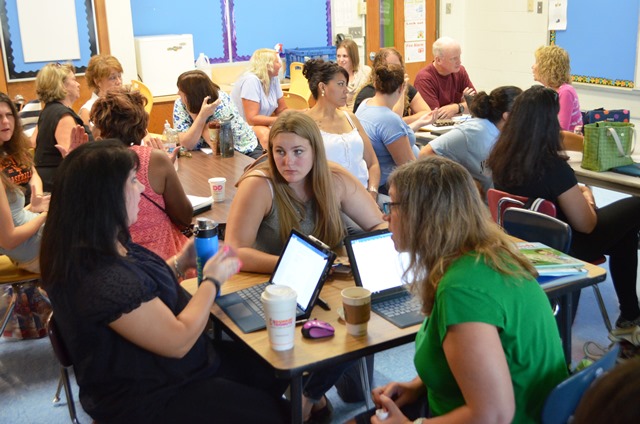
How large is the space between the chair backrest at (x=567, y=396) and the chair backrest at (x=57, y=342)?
4.43 ft

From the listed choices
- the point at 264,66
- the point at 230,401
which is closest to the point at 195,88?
the point at 264,66

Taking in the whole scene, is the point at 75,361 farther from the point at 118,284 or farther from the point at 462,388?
the point at 462,388

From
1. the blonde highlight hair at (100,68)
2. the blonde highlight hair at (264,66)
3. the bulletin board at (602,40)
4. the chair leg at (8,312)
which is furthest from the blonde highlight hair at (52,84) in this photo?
the bulletin board at (602,40)

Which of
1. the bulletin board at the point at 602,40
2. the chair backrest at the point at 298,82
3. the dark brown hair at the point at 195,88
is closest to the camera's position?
the dark brown hair at the point at 195,88

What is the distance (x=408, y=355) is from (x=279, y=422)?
1331 millimetres

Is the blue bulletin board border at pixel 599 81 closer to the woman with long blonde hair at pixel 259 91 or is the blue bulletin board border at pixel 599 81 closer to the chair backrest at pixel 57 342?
the woman with long blonde hair at pixel 259 91

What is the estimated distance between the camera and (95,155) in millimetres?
1975

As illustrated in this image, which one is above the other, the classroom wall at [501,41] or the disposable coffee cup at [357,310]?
the classroom wall at [501,41]

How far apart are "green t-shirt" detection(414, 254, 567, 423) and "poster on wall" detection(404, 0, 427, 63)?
23.5 ft

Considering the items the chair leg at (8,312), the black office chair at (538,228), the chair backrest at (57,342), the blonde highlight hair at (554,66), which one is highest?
the blonde highlight hair at (554,66)

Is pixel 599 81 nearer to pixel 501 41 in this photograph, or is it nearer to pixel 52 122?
pixel 501 41

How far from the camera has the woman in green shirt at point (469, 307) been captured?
162 cm

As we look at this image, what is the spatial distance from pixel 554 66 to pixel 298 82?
275cm

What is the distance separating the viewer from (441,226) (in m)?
1.78
